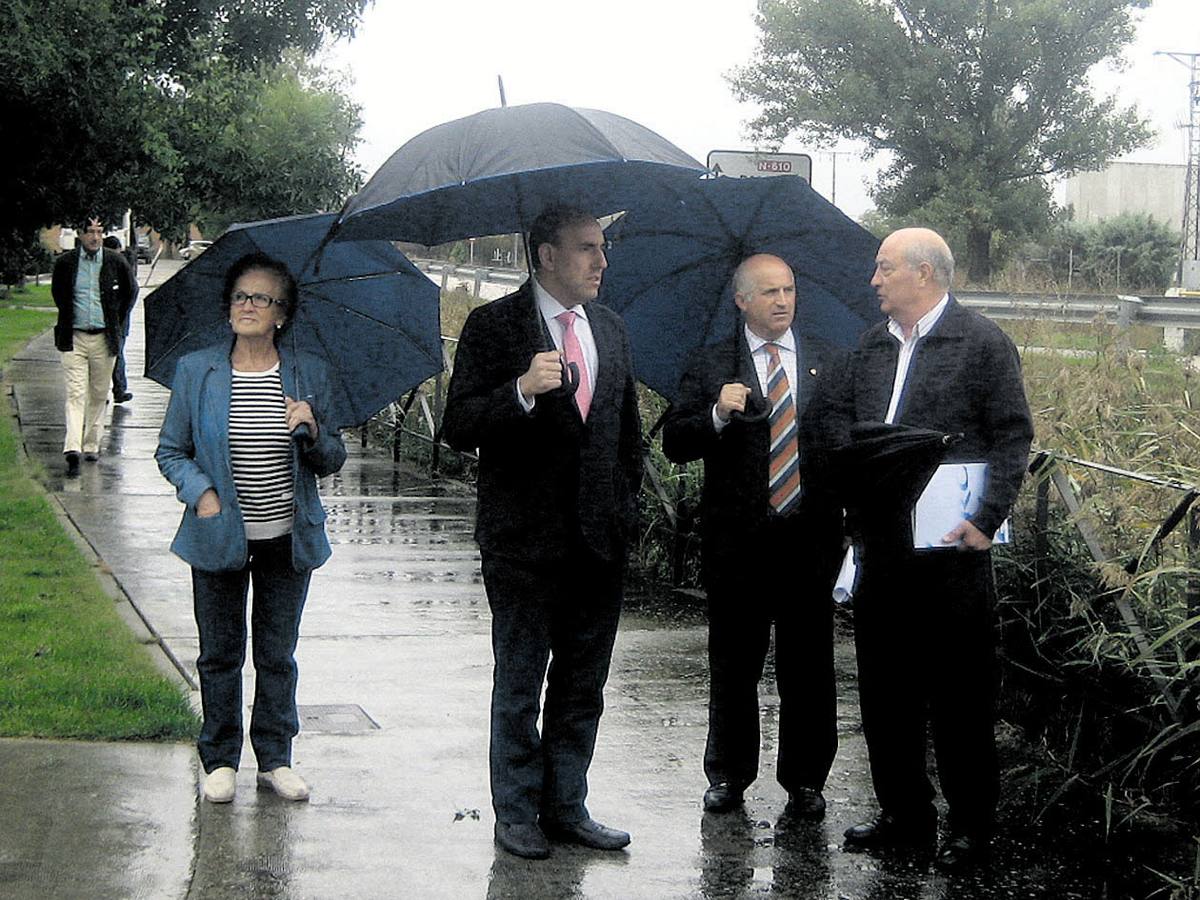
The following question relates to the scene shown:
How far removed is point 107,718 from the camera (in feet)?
20.8

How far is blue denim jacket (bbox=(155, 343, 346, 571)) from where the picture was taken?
18.0 ft

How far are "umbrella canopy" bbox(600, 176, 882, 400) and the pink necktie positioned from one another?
60 cm

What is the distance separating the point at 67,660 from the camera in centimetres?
716

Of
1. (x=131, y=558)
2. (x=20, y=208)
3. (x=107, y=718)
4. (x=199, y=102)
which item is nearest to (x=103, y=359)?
(x=20, y=208)

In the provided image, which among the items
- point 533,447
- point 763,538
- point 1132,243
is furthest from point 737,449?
point 1132,243

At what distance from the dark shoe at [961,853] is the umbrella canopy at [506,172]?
2.14 m

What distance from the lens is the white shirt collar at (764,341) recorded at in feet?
18.6

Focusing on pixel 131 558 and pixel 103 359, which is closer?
pixel 131 558

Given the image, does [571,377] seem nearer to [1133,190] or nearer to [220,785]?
[220,785]

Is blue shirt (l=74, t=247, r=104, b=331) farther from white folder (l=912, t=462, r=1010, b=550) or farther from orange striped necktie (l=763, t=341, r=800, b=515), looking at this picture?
white folder (l=912, t=462, r=1010, b=550)

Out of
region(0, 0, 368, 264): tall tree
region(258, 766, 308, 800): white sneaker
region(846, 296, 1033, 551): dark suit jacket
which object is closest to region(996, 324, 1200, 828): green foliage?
region(846, 296, 1033, 551): dark suit jacket

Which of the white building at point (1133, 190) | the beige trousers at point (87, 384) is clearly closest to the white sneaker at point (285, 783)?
the beige trousers at point (87, 384)

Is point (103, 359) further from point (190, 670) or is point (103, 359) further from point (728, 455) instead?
point (728, 455)

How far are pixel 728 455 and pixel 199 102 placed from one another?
10135 millimetres
